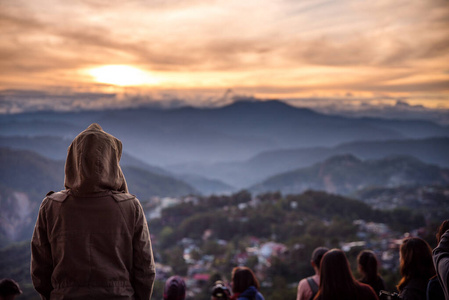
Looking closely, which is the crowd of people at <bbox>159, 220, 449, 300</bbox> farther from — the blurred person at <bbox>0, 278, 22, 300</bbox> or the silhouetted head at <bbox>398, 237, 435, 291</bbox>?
the blurred person at <bbox>0, 278, 22, 300</bbox>

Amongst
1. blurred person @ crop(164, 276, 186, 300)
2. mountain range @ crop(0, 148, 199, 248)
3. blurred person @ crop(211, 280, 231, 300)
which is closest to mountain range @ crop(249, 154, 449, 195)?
mountain range @ crop(0, 148, 199, 248)

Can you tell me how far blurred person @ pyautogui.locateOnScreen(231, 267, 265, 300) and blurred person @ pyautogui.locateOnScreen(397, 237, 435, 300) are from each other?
1078 mm

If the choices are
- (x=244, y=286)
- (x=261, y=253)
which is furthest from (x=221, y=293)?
(x=261, y=253)

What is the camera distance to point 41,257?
1907 millimetres

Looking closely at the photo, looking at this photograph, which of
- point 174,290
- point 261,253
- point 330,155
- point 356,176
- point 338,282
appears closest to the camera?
point 338,282

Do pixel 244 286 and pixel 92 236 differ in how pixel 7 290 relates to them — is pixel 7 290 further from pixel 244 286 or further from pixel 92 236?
pixel 92 236

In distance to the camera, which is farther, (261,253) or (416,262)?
(261,253)

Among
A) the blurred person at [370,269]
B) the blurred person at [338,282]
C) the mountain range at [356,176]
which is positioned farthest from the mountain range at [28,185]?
the mountain range at [356,176]

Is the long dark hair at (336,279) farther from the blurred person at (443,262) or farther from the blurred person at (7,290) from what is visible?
the blurred person at (7,290)

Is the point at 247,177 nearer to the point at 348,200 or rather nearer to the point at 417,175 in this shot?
the point at 417,175

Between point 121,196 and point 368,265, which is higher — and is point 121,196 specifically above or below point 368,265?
above

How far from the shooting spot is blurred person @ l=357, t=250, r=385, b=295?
3173mm

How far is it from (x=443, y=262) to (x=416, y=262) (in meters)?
1.35

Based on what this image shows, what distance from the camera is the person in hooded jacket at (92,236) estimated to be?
5.90 ft
